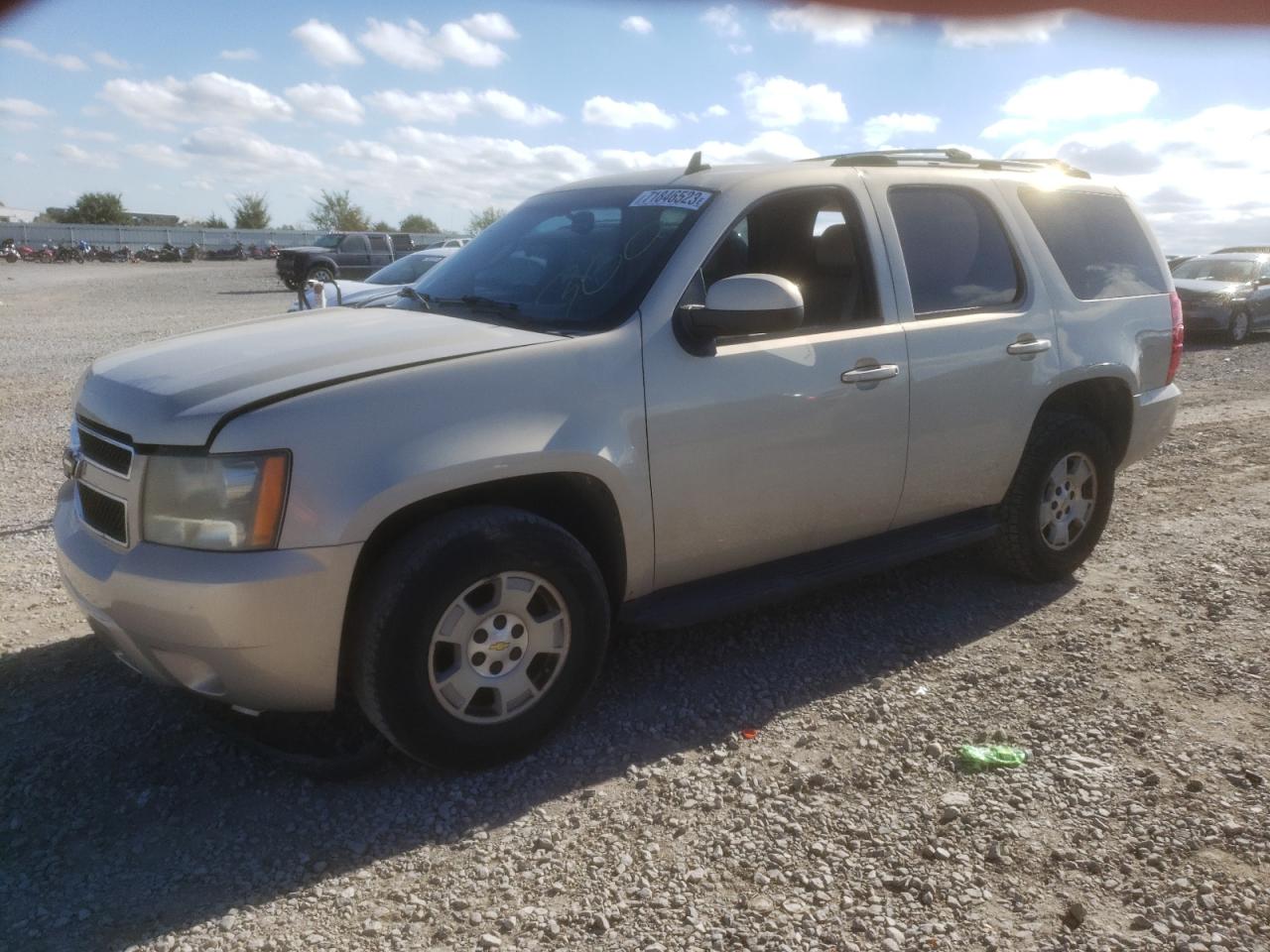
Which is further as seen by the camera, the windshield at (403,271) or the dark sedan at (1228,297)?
the dark sedan at (1228,297)

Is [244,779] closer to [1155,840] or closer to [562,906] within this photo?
[562,906]

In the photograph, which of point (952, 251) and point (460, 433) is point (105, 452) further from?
point (952, 251)

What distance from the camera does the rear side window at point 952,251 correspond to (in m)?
4.29

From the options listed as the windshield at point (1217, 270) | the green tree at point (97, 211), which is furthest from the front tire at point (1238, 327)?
the green tree at point (97, 211)

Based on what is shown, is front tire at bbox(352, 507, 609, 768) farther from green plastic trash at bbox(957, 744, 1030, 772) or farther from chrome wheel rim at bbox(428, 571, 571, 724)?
green plastic trash at bbox(957, 744, 1030, 772)

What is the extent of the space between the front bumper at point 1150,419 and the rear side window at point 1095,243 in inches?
20.5

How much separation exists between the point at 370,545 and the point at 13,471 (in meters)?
5.38

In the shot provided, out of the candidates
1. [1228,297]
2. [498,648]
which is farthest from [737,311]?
[1228,297]

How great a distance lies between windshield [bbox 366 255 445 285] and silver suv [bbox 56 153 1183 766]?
331 inches

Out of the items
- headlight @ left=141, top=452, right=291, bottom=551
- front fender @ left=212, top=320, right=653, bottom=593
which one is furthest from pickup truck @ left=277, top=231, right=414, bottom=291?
headlight @ left=141, top=452, right=291, bottom=551

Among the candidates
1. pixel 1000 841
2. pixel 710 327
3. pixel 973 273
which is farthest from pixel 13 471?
pixel 1000 841

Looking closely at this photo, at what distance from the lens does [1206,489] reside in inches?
273

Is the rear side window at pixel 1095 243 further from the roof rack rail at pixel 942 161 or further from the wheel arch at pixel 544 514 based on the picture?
the wheel arch at pixel 544 514

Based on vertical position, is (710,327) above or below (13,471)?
above
